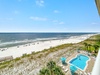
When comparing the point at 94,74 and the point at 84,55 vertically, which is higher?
the point at 94,74

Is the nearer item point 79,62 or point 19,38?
point 79,62

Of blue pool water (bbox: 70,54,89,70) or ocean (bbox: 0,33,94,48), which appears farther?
ocean (bbox: 0,33,94,48)

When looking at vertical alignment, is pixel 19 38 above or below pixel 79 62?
below

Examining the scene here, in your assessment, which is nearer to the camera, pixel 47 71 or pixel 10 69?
pixel 47 71

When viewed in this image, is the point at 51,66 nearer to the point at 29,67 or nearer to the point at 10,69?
the point at 29,67

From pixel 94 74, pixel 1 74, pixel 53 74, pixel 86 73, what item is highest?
pixel 94 74

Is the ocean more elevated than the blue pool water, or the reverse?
the blue pool water

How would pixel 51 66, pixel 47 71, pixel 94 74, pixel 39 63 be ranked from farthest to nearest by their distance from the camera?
pixel 39 63, pixel 51 66, pixel 47 71, pixel 94 74

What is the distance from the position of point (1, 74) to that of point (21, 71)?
2.12m

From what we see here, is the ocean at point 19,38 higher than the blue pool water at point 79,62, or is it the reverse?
the blue pool water at point 79,62

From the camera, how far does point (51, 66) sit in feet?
29.0

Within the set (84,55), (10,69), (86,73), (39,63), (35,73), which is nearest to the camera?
(86,73)

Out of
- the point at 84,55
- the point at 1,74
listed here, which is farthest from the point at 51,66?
the point at 84,55

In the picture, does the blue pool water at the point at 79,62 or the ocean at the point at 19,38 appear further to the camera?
the ocean at the point at 19,38
